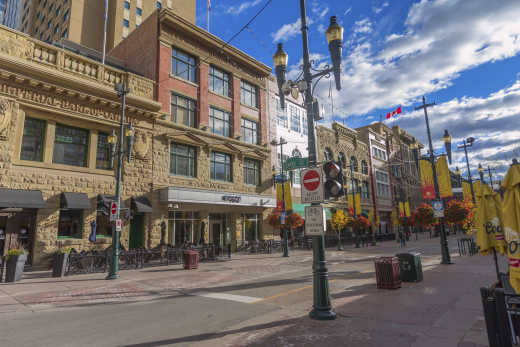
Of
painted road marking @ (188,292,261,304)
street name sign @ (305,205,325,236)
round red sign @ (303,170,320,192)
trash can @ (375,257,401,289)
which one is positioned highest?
round red sign @ (303,170,320,192)

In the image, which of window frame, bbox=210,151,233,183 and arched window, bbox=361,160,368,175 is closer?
window frame, bbox=210,151,233,183

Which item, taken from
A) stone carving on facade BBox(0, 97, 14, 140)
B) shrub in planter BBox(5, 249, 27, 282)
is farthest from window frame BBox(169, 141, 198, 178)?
shrub in planter BBox(5, 249, 27, 282)

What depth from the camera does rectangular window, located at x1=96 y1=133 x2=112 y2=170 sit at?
18.6m

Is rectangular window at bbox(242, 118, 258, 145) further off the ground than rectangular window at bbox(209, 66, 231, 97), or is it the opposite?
rectangular window at bbox(209, 66, 231, 97)

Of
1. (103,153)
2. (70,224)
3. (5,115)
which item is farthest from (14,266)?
(103,153)

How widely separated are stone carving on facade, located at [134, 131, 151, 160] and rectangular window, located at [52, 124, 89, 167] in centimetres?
282

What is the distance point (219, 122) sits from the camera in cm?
2625

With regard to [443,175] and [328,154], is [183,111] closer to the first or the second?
[443,175]

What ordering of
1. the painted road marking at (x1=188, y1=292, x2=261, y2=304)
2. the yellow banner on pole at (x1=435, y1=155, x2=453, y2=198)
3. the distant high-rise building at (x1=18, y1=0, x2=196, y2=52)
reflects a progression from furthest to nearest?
the distant high-rise building at (x1=18, y1=0, x2=196, y2=52) < the yellow banner on pole at (x1=435, y1=155, x2=453, y2=198) < the painted road marking at (x1=188, y1=292, x2=261, y2=304)

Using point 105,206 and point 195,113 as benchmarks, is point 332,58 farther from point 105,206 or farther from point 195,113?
point 195,113

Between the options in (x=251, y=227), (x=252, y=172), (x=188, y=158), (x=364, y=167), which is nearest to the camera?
(x=188, y=158)

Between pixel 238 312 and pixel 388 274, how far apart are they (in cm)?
483

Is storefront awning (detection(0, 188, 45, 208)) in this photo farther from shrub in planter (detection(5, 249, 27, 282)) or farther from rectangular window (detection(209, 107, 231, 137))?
rectangular window (detection(209, 107, 231, 137))

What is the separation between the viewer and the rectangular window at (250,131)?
28666 millimetres
